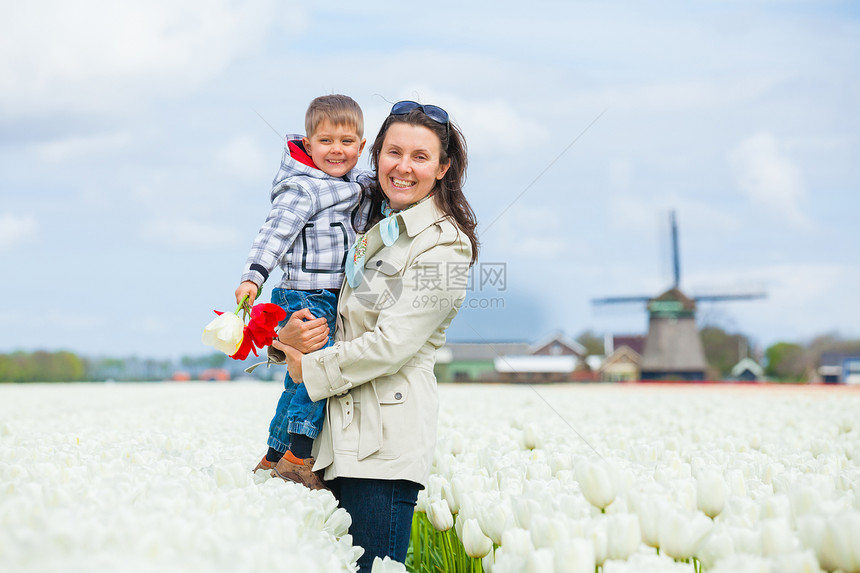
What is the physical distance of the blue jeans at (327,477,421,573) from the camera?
9.40 ft

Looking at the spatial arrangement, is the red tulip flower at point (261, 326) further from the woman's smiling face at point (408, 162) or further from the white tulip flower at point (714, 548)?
the white tulip flower at point (714, 548)

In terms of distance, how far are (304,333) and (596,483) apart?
4.02 ft

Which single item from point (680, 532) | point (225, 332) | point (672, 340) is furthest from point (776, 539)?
point (672, 340)

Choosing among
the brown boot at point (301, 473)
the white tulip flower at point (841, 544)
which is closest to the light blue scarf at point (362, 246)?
the brown boot at point (301, 473)

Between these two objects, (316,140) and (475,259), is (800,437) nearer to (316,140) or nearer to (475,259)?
(475,259)

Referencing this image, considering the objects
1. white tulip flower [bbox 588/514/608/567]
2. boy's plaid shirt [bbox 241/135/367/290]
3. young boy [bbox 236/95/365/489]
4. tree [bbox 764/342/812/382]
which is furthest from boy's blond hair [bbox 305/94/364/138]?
tree [bbox 764/342/812/382]

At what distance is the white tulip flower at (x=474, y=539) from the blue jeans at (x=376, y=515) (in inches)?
10.0

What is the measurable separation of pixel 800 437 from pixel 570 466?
308cm

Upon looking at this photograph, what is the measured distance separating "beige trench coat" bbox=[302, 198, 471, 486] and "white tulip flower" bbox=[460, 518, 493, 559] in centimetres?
26

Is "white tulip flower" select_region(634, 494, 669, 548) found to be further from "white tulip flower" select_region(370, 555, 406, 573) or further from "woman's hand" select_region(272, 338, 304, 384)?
"woman's hand" select_region(272, 338, 304, 384)

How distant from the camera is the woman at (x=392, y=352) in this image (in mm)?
2820

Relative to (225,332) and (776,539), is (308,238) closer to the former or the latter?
(225,332)

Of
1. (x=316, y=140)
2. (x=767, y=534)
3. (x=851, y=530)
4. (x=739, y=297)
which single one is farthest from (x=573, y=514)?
(x=739, y=297)

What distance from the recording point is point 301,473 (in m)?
3.04
